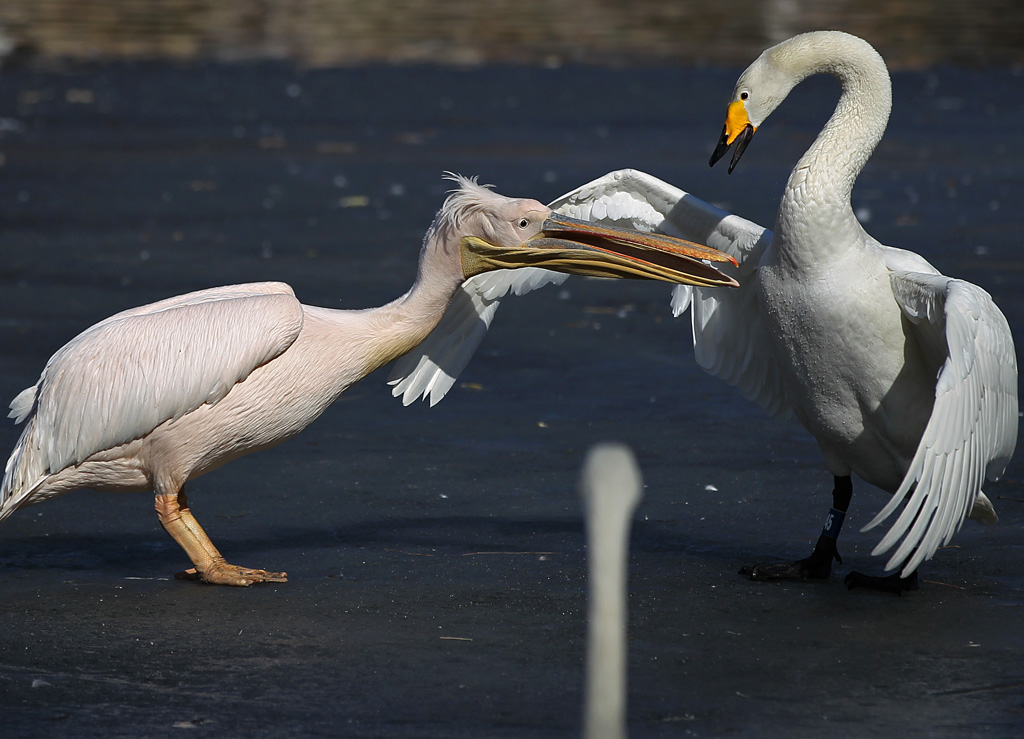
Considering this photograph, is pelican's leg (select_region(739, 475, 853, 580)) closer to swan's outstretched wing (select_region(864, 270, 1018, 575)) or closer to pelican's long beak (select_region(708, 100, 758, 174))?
swan's outstretched wing (select_region(864, 270, 1018, 575))

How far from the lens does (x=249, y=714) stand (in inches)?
153

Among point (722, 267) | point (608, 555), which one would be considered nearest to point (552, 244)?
point (722, 267)

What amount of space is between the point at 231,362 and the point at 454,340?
121 cm

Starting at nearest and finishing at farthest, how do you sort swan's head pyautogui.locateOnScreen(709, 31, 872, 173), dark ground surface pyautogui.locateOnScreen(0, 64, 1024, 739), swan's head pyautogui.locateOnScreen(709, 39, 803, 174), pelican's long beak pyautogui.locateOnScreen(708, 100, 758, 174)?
dark ground surface pyautogui.locateOnScreen(0, 64, 1024, 739)
swan's head pyautogui.locateOnScreen(709, 31, 872, 173)
swan's head pyautogui.locateOnScreen(709, 39, 803, 174)
pelican's long beak pyautogui.locateOnScreen(708, 100, 758, 174)

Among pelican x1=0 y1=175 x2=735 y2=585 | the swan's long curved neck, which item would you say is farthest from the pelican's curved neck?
the swan's long curved neck

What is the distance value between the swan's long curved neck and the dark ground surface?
1.27 metres

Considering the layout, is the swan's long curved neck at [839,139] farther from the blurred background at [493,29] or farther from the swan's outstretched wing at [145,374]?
the blurred background at [493,29]

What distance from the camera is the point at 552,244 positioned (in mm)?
5027

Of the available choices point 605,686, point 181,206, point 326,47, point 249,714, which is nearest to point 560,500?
point 249,714

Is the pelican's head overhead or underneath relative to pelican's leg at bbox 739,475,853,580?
overhead

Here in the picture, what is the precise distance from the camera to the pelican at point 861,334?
172 inches

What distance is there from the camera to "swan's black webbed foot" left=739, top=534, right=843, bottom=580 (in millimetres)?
4969

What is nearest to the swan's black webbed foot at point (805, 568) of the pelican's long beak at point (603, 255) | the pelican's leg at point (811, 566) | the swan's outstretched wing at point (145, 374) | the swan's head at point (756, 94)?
the pelican's leg at point (811, 566)

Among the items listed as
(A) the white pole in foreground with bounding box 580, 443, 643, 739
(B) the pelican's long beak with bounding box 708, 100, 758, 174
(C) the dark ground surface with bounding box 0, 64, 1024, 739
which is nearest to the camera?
(A) the white pole in foreground with bounding box 580, 443, 643, 739
